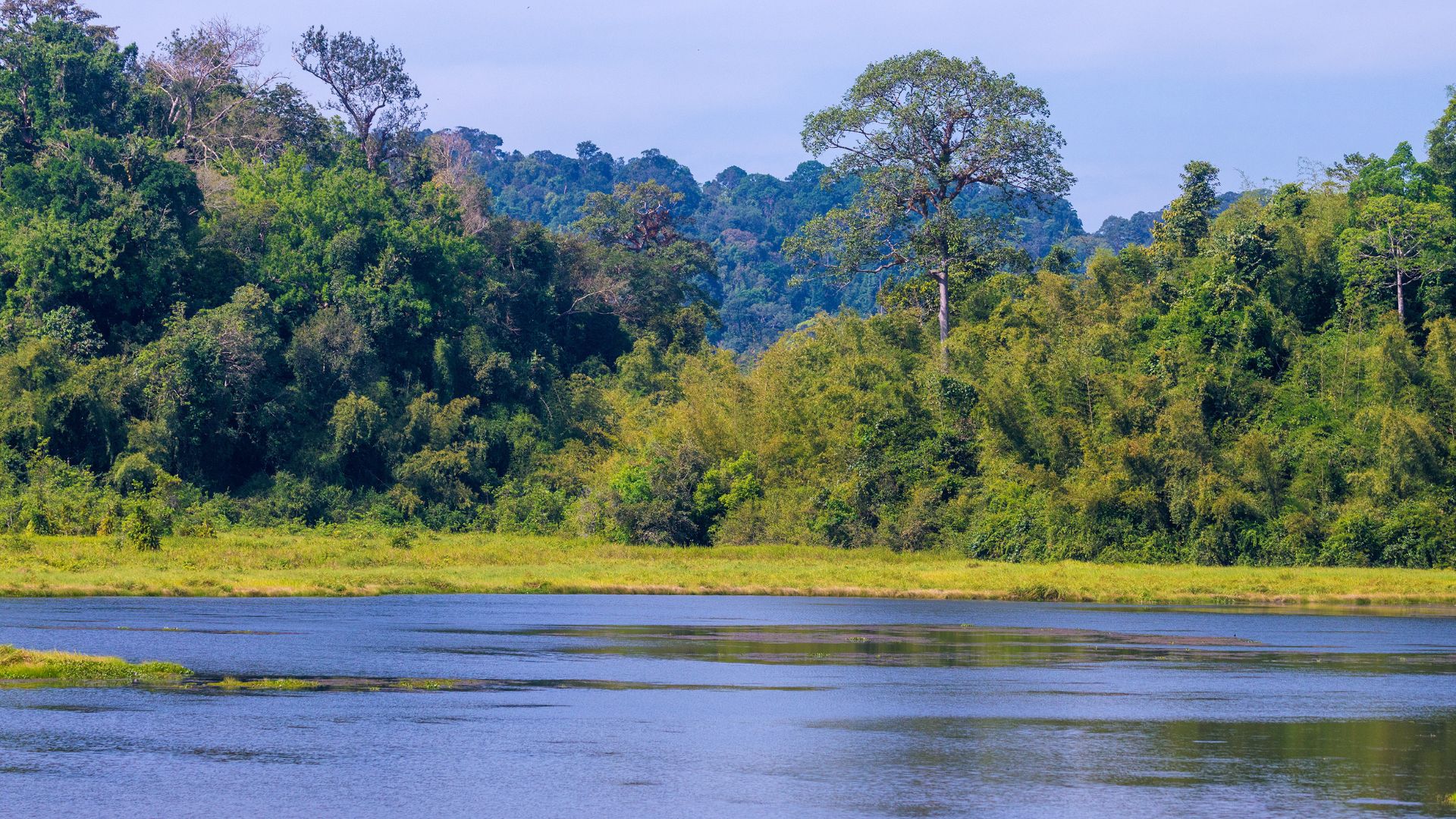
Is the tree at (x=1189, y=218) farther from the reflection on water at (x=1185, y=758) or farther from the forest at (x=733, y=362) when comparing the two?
the reflection on water at (x=1185, y=758)

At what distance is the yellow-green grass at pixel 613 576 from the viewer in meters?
40.9

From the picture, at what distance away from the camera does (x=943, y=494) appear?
187 ft

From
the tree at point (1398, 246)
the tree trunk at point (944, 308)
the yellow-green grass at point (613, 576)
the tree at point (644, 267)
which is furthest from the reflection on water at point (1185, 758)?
the tree at point (644, 267)

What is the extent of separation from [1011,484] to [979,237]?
1375 centimetres

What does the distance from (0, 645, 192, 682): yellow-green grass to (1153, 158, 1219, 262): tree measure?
51378mm

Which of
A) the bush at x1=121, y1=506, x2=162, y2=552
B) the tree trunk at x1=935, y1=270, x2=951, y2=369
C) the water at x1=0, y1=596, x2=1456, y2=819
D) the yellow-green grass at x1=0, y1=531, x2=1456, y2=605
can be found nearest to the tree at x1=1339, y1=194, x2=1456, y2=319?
the yellow-green grass at x1=0, y1=531, x2=1456, y2=605

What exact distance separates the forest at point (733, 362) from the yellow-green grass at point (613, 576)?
2.85 meters

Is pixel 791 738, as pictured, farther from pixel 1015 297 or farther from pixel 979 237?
pixel 1015 297

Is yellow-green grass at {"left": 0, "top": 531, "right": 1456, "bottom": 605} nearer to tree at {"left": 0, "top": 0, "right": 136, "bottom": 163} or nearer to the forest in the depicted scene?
the forest

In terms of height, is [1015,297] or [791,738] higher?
[1015,297]

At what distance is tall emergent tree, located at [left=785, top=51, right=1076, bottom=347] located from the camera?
61250 millimetres

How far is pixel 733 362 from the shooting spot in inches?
2618

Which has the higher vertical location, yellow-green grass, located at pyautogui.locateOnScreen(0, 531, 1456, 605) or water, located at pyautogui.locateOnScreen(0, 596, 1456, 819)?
water, located at pyautogui.locateOnScreen(0, 596, 1456, 819)

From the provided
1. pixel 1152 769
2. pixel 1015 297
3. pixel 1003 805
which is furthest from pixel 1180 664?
pixel 1015 297
